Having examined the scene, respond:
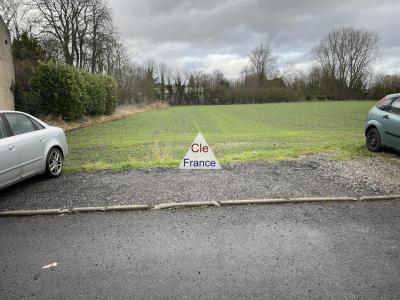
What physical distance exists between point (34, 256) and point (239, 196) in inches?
130

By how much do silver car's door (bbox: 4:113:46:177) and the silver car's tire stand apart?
23 cm

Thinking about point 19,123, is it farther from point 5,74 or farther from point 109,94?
point 109,94

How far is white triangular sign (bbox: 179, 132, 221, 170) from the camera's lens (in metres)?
7.64

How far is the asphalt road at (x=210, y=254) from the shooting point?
3.20 metres

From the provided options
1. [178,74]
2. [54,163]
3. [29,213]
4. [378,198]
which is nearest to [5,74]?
[54,163]

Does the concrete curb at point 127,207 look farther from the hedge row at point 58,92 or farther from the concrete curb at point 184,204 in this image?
the hedge row at point 58,92

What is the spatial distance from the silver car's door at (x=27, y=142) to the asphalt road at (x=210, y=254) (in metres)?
1.56

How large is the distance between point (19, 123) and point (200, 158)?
3.79m

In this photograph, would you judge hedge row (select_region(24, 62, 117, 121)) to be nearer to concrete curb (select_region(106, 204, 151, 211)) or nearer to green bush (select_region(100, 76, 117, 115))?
green bush (select_region(100, 76, 117, 115))

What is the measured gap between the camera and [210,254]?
389 cm

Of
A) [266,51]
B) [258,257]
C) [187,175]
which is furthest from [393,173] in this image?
[266,51]

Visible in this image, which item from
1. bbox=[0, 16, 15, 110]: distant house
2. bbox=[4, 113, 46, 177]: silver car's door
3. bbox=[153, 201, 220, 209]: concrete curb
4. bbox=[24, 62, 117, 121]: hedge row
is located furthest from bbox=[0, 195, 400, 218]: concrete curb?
bbox=[24, 62, 117, 121]: hedge row

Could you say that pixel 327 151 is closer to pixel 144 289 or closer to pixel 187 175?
pixel 187 175

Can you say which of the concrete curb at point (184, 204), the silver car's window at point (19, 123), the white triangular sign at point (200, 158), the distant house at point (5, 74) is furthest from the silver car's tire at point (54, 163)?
the distant house at point (5, 74)
